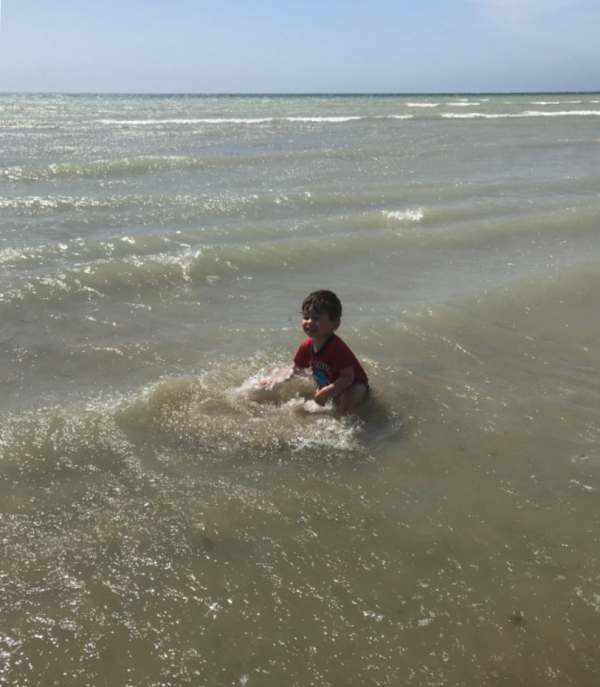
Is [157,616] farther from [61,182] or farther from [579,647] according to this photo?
[61,182]

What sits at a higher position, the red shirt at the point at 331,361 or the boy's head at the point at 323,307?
the boy's head at the point at 323,307

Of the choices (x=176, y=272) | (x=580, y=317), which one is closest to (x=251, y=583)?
(x=580, y=317)

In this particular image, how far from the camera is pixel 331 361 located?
463cm

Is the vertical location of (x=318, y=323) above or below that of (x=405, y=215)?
below

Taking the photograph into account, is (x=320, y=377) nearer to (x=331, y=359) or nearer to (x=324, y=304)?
(x=331, y=359)

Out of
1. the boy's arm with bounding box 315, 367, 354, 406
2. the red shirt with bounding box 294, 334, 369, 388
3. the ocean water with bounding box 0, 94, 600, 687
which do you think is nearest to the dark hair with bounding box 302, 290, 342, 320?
the red shirt with bounding box 294, 334, 369, 388

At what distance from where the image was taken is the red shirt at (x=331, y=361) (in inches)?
181

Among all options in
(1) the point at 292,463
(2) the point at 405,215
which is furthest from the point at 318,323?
(2) the point at 405,215

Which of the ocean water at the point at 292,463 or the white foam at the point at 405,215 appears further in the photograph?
the white foam at the point at 405,215

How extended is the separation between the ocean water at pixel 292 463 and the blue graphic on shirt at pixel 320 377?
175 mm

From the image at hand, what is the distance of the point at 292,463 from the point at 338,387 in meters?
0.82

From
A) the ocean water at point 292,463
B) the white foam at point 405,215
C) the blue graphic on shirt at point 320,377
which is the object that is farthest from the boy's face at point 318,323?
the white foam at point 405,215

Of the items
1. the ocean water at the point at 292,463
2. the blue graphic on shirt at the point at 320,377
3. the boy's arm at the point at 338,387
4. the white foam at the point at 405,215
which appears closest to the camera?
the ocean water at the point at 292,463

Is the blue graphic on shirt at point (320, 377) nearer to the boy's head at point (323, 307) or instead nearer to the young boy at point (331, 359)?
the young boy at point (331, 359)
